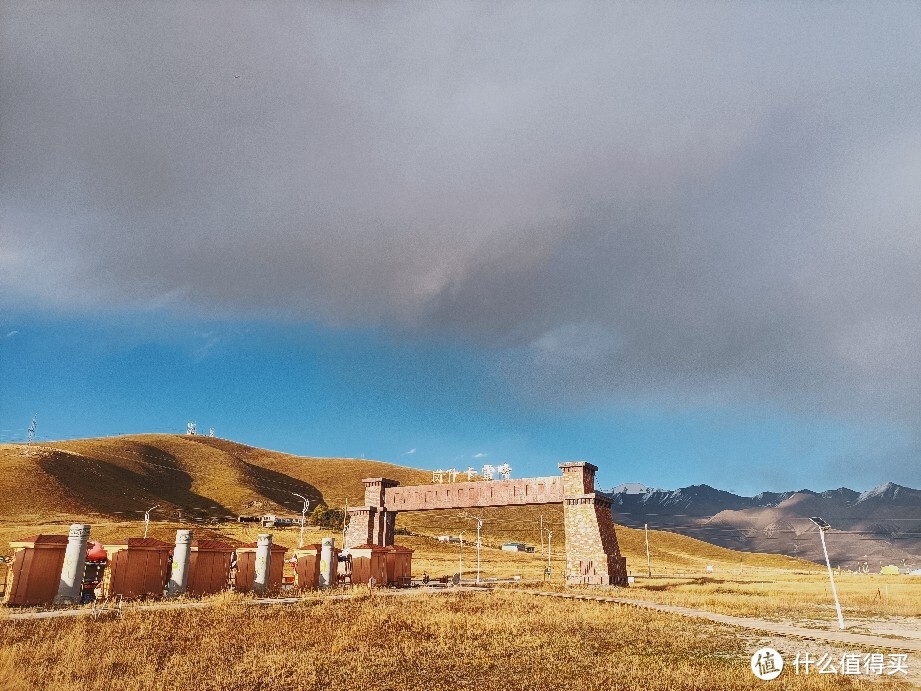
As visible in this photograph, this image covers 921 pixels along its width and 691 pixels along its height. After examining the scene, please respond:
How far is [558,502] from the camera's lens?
127ft

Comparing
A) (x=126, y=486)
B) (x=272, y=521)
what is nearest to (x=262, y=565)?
(x=272, y=521)

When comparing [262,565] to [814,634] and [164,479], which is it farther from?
[164,479]

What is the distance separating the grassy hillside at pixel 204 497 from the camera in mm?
82312

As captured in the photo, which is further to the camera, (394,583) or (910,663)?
(394,583)

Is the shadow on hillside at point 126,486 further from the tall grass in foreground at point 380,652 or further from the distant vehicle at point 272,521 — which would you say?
the tall grass in foreground at point 380,652

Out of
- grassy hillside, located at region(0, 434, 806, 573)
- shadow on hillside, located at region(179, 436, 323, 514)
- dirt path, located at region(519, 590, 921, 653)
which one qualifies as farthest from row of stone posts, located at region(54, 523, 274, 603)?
shadow on hillside, located at region(179, 436, 323, 514)

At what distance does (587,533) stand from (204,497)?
373ft

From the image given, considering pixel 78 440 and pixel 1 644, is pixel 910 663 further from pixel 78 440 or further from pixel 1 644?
pixel 78 440

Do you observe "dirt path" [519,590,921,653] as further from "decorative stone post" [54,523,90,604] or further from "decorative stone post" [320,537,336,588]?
"decorative stone post" [54,523,90,604]

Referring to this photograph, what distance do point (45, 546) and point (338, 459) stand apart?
558 ft

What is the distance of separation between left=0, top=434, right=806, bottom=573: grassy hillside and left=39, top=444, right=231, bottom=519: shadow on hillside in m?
0.27

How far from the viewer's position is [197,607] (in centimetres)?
2294

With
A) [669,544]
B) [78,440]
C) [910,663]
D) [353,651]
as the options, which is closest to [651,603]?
[910,663]

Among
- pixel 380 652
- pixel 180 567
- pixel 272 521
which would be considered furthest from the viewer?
pixel 272 521
